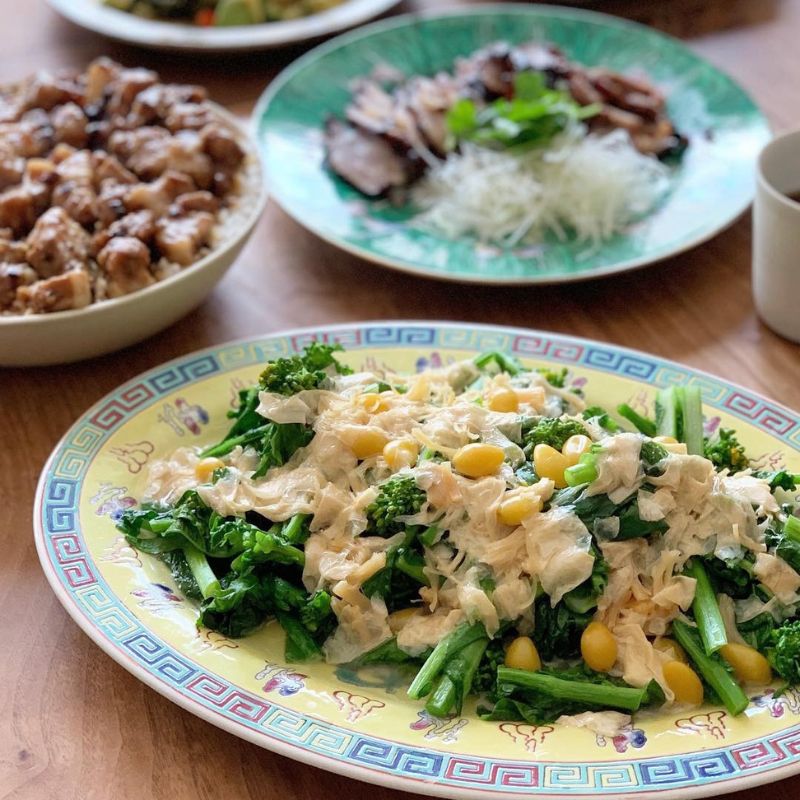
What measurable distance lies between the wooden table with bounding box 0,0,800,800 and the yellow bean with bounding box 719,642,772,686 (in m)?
0.19

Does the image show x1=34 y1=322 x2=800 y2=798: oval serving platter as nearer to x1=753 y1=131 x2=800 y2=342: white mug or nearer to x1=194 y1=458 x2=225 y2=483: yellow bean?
x1=194 y1=458 x2=225 y2=483: yellow bean

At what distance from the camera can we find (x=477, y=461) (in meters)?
2.10

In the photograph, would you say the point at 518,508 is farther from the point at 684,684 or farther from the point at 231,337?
the point at 231,337

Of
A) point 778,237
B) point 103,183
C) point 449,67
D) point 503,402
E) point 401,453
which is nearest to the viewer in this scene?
point 401,453

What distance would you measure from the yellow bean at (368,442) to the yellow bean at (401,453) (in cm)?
2

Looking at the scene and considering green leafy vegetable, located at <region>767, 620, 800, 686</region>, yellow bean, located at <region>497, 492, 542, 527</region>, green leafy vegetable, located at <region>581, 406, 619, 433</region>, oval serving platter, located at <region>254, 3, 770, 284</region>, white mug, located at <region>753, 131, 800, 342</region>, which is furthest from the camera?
oval serving platter, located at <region>254, 3, 770, 284</region>

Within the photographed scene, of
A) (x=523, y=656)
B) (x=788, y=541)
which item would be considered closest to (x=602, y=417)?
(x=788, y=541)

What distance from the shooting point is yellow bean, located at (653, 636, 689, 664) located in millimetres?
1997

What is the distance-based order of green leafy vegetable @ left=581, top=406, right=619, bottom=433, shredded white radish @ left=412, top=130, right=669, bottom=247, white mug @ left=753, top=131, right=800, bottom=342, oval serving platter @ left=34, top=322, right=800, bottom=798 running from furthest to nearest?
shredded white radish @ left=412, top=130, right=669, bottom=247
white mug @ left=753, top=131, right=800, bottom=342
green leafy vegetable @ left=581, top=406, right=619, bottom=433
oval serving platter @ left=34, top=322, right=800, bottom=798

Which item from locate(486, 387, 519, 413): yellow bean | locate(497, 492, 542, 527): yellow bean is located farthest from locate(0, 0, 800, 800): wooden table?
locate(486, 387, 519, 413): yellow bean

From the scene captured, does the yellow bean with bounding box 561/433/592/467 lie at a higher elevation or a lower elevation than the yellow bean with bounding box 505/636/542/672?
higher

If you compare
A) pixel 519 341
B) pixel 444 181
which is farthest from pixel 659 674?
pixel 444 181

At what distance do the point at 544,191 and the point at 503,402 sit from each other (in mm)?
1499

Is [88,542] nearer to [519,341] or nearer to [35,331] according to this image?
[35,331]
